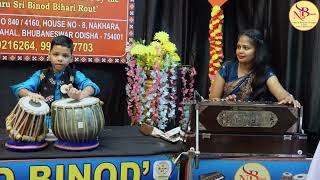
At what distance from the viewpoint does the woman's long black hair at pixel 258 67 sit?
2.95m

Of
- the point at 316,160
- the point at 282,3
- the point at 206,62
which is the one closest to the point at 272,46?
the point at 282,3

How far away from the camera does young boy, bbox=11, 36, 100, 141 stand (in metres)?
2.77

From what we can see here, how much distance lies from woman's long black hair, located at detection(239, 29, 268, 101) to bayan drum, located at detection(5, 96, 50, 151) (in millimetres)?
1392

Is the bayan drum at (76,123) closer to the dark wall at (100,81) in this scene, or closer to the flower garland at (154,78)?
the flower garland at (154,78)

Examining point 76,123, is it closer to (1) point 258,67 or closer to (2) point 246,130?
(2) point 246,130

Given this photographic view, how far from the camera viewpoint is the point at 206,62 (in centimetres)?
436

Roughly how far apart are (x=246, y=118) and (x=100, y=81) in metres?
2.10

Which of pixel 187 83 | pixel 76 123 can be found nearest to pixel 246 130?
pixel 76 123

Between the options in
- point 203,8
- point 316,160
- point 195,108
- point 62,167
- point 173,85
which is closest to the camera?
point 316,160

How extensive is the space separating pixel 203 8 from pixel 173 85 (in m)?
0.85

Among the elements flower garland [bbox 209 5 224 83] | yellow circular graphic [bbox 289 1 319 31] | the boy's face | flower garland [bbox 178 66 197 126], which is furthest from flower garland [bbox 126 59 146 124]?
yellow circular graphic [bbox 289 1 319 31]

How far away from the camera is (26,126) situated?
230 centimetres

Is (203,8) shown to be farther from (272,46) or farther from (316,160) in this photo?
(316,160)

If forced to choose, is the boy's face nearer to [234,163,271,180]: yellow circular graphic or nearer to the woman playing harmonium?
the woman playing harmonium
